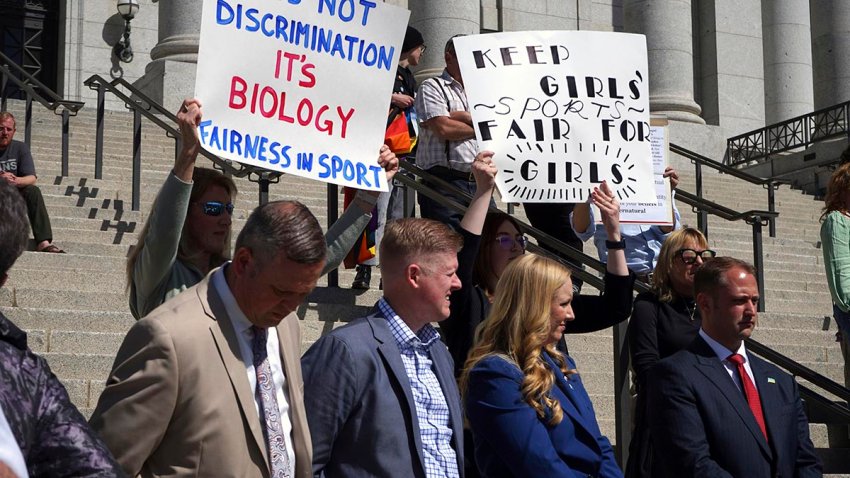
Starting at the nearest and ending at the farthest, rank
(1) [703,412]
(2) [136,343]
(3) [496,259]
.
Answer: (2) [136,343]
(1) [703,412]
(3) [496,259]

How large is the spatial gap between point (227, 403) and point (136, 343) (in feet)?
0.91

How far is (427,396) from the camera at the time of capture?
160 inches

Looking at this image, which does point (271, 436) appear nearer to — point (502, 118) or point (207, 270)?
point (207, 270)

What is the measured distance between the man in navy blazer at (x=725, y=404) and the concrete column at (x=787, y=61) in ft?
60.7

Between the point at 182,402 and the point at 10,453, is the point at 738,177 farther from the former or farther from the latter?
the point at 10,453

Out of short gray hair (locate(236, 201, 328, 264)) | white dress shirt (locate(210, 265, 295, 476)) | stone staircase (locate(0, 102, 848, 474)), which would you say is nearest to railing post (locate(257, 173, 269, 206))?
stone staircase (locate(0, 102, 848, 474))

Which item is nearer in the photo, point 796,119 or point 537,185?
point 537,185

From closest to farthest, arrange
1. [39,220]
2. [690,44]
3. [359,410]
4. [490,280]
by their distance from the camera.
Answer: [359,410]
[490,280]
[39,220]
[690,44]

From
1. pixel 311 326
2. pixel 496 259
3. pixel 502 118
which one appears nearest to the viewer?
pixel 496 259

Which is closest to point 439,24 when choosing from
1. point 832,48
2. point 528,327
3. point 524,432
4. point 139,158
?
point 832,48

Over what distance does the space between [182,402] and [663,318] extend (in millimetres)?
3071

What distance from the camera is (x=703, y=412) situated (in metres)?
4.84

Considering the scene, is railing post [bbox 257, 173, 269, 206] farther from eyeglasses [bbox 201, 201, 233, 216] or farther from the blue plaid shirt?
the blue plaid shirt

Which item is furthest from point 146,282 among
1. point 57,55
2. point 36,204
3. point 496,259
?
point 57,55
